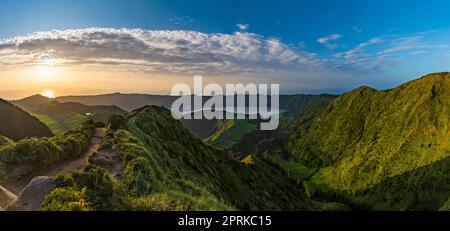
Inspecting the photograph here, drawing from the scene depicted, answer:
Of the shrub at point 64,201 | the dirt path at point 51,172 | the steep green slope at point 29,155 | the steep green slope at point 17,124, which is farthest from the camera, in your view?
the steep green slope at point 17,124

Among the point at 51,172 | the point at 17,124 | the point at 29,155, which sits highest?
the point at 17,124

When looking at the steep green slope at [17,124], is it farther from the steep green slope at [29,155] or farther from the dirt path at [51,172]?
the steep green slope at [29,155]

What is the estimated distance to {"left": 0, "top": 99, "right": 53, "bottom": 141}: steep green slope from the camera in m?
158

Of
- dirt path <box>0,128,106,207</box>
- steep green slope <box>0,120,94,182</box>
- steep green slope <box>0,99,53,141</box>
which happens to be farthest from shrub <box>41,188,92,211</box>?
steep green slope <box>0,99,53,141</box>

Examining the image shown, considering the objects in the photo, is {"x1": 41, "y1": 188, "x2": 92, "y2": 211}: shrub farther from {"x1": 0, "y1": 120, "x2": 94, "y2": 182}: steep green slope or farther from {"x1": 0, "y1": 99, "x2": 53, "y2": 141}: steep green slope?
{"x1": 0, "y1": 99, "x2": 53, "y2": 141}: steep green slope

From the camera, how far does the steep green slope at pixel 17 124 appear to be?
15825cm

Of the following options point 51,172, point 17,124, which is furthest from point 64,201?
point 17,124

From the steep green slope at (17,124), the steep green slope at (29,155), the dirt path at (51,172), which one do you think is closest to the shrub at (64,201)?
the dirt path at (51,172)

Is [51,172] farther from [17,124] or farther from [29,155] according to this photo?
[17,124]

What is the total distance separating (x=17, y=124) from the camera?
539 feet
